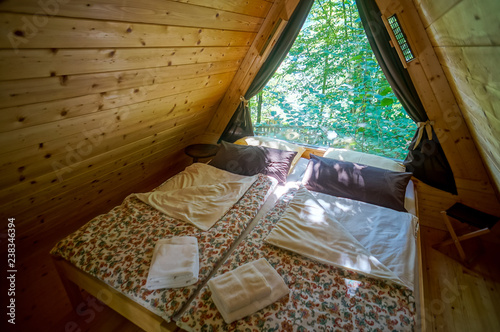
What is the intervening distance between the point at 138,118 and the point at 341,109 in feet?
7.18

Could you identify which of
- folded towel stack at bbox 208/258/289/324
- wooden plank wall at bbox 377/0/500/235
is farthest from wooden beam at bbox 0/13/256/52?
wooden plank wall at bbox 377/0/500/235

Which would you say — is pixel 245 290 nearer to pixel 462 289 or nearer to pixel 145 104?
pixel 145 104

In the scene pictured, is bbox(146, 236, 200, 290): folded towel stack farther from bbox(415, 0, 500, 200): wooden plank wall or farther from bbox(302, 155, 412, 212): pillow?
bbox(415, 0, 500, 200): wooden plank wall

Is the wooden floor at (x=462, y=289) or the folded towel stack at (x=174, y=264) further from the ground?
the folded towel stack at (x=174, y=264)

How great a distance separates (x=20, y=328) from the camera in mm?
1479

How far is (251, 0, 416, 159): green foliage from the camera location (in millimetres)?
2441

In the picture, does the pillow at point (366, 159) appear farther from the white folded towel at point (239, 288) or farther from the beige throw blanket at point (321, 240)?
the white folded towel at point (239, 288)

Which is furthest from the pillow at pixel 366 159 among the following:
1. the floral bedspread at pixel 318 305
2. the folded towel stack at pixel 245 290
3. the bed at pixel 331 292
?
the folded towel stack at pixel 245 290

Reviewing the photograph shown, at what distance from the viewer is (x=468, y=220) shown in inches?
74.5

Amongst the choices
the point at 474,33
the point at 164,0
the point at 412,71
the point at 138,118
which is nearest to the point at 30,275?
the point at 138,118

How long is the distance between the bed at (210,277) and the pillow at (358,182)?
525 mm

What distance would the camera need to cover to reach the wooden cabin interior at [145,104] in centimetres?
93

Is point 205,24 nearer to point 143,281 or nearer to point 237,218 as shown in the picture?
point 237,218

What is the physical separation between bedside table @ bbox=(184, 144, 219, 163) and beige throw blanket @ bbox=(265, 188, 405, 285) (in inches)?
57.8
